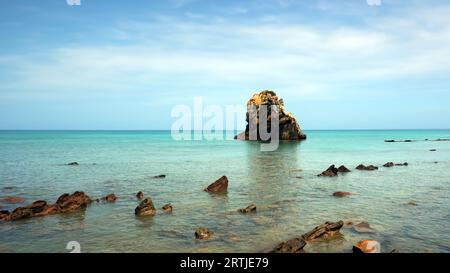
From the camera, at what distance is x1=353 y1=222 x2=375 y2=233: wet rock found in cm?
1591

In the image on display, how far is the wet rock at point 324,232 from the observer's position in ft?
48.4

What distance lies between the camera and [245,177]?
1336 inches

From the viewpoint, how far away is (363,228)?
16.3m

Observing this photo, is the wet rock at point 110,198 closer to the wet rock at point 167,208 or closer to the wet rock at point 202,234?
the wet rock at point 167,208

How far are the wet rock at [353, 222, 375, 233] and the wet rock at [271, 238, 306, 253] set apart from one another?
13.6ft

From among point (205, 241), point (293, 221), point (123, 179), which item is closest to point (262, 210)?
point (293, 221)

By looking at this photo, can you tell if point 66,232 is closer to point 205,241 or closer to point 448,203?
point 205,241

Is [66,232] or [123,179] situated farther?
[123,179]

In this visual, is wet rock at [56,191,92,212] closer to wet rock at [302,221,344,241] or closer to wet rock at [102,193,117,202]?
wet rock at [102,193,117,202]

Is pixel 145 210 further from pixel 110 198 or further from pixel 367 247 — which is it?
pixel 367 247

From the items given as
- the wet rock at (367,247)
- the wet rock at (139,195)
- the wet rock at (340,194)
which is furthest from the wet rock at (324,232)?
the wet rock at (139,195)
